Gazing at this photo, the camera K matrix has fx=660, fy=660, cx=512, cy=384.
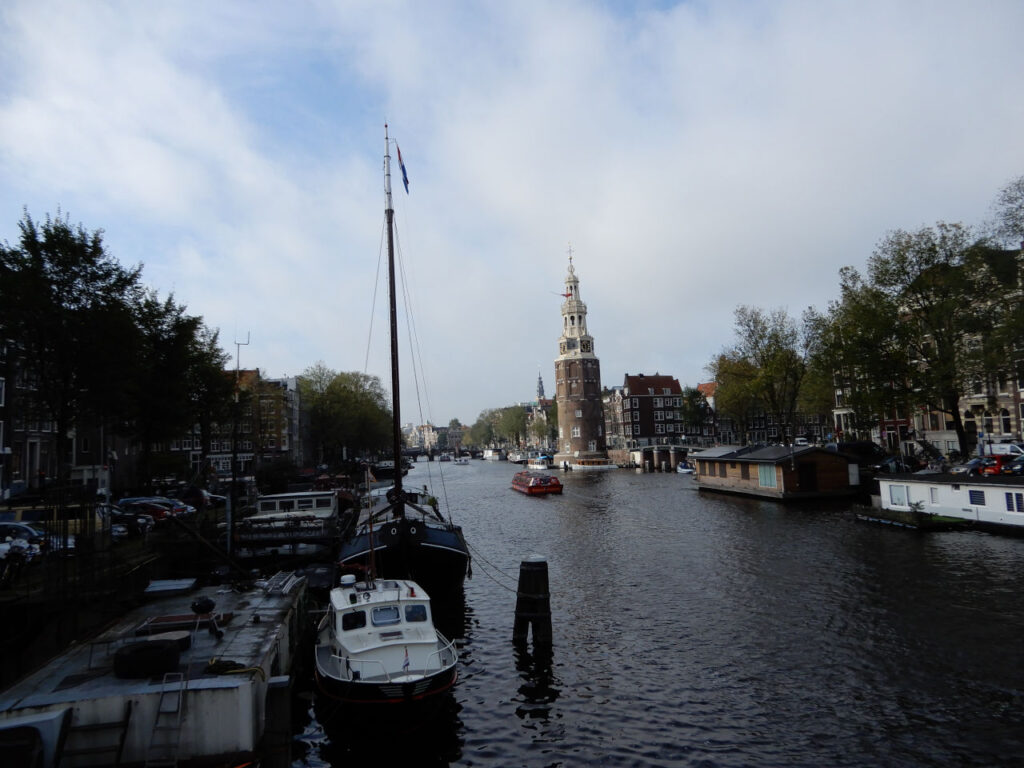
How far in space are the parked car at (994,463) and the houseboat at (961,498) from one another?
16.7 feet

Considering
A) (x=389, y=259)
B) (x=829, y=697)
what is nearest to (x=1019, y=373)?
(x=829, y=697)

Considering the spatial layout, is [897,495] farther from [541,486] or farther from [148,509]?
[148,509]

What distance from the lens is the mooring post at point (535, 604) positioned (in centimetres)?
2103

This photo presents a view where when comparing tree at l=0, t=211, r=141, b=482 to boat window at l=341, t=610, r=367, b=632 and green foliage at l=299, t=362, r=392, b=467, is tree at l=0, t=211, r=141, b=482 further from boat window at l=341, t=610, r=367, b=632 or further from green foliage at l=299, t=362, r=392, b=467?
green foliage at l=299, t=362, r=392, b=467

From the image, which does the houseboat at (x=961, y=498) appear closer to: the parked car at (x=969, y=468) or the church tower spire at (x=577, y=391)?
the parked car at (x=969, y=468)

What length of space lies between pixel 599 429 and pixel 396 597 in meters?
119

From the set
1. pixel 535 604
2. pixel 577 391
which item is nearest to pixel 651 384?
pixel 577 391

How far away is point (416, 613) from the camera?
17.2m

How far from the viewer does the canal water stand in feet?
47.3

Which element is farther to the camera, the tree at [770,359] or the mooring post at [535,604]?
the tree at [770,359]

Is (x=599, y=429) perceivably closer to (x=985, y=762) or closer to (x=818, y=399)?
(x=818, y=399)

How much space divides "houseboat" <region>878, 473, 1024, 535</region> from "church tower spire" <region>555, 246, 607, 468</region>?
88348mm

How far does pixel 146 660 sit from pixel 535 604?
11380 millimetres

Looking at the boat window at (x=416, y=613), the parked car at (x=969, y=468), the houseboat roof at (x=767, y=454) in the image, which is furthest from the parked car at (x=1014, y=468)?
the boat window at (x=416, y=613)
